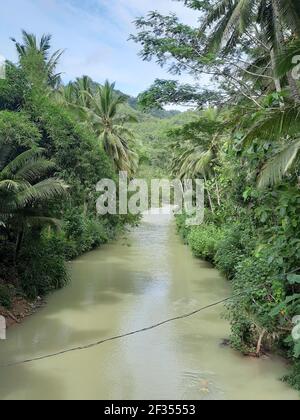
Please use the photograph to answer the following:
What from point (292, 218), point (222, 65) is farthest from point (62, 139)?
point (292, 218)

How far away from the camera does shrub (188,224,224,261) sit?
53.1 feet

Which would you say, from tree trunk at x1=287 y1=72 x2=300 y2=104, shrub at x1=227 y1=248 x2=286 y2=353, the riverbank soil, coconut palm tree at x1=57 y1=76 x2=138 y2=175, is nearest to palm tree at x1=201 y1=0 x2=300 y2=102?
tree trunk at x1=287 y1=72 x2=300 y2=104

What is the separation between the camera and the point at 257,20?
9.71 m

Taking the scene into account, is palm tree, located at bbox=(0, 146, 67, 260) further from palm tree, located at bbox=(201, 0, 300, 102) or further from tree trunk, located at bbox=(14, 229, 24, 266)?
palm tree, located at bbox=(201, 0, 300, 102)

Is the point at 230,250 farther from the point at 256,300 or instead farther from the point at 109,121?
the point at 109,121

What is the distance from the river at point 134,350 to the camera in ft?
22.3

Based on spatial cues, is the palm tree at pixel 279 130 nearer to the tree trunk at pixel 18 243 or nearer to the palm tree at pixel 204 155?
the tree trunk at pixel 18 243

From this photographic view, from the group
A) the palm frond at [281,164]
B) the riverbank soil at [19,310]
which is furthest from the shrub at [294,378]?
the riverbank soil at [19,310]

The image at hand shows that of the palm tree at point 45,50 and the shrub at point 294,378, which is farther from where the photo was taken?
the palm tree at point 45,50

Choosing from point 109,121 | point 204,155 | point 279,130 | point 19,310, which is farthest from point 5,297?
point 109,121

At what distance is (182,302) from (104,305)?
2.15m

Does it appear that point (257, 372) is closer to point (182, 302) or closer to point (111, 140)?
point (182, 302)

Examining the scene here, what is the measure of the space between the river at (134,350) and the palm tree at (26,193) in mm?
2377

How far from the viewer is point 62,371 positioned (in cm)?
739
